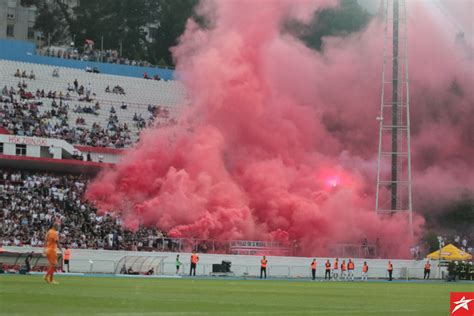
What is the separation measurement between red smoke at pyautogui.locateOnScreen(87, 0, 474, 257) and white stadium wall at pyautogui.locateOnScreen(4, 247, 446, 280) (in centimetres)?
307

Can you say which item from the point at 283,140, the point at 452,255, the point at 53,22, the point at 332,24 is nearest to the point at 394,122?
the point at 283,140

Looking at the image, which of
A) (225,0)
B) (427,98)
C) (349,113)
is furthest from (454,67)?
(225,0)

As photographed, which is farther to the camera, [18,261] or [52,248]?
[18,261]

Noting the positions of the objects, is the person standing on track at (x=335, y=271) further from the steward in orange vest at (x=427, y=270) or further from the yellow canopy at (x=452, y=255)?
the yellow canopy at (x=452, y=255)

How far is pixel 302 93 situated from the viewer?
6831 cm

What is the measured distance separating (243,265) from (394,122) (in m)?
15.9

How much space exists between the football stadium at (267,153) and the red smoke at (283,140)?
107mm

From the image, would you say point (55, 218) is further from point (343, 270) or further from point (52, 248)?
point (52, 248)

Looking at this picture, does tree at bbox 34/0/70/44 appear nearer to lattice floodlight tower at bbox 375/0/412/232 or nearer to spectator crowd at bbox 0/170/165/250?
spectator crowd at bbox 0/170/165/250

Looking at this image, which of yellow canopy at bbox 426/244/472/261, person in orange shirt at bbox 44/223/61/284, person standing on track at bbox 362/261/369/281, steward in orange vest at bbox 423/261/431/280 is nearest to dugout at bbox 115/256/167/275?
person standing on track at bbox 362/261/369/281

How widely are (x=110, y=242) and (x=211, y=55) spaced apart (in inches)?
575

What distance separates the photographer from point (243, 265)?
55.8 meters

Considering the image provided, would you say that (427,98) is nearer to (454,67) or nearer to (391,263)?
(454,67)

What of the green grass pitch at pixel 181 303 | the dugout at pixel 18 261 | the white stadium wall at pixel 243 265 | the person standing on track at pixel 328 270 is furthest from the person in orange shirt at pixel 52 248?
the person standing on track at pixel 328 270
